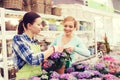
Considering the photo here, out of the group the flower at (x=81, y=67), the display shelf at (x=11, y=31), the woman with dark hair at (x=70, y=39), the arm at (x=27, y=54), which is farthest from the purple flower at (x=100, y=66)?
the display shelf at (x=11, y=31)

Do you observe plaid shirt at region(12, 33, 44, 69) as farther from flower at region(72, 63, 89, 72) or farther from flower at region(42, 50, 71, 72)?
flower at region(72, 63, 89, 72)

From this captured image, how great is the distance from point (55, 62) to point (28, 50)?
0.19 metres

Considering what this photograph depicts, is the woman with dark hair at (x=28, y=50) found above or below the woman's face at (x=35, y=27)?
below

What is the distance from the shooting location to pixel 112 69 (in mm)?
1469

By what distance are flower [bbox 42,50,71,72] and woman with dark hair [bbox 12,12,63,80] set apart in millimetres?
30

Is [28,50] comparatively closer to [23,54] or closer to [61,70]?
[23,54]

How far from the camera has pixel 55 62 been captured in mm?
1462

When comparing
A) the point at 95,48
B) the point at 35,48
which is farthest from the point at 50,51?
the point at 95,48

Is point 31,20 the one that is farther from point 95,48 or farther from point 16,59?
point 95,48

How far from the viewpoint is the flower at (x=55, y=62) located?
145 cm

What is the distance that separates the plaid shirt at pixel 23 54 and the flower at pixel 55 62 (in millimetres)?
52

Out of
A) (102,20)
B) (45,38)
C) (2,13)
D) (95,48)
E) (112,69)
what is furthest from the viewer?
(102,20)

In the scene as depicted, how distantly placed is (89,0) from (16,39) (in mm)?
6195

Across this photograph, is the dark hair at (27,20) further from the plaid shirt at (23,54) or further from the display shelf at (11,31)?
the display shelf at (11,31)
